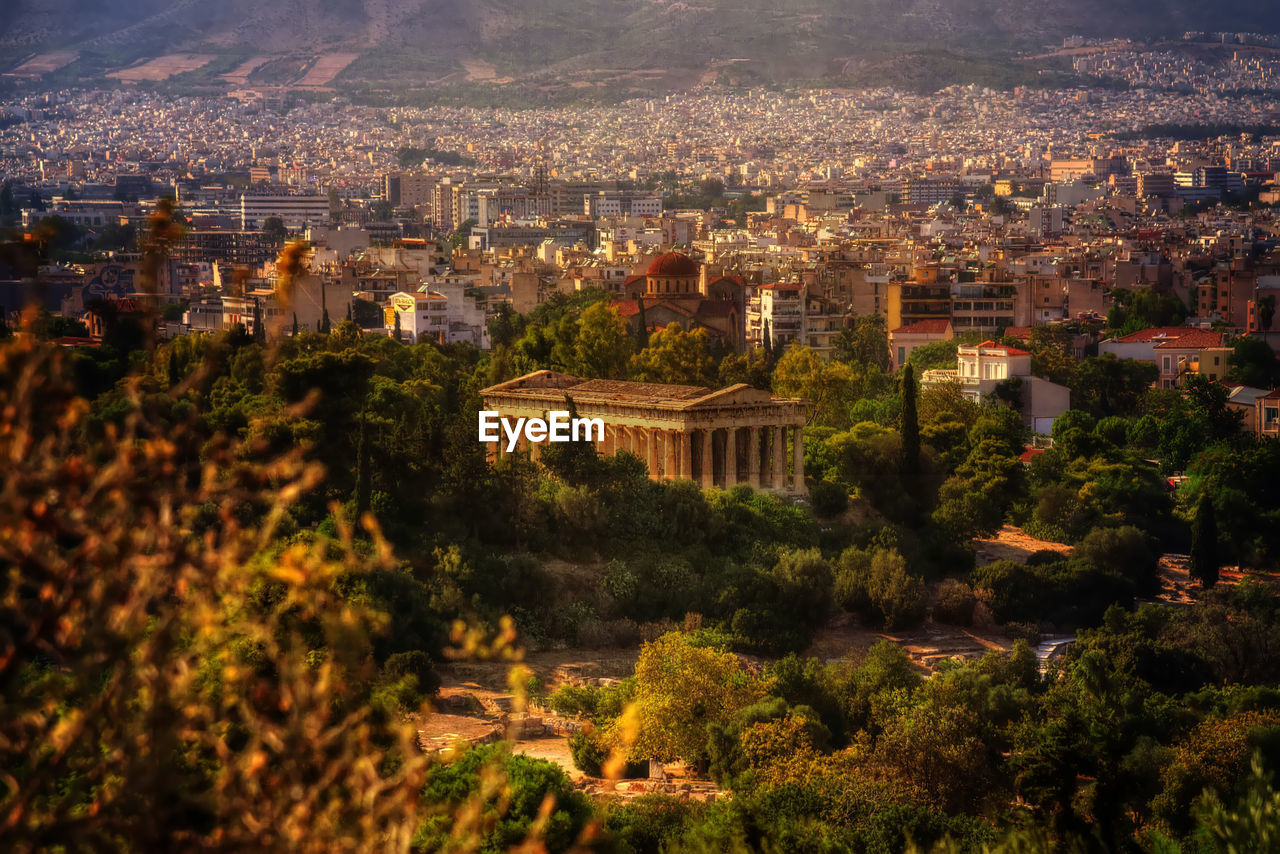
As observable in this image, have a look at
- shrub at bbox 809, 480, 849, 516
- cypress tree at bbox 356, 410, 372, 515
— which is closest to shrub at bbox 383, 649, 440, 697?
cypress tree at bbox 356, 410, 372, 515

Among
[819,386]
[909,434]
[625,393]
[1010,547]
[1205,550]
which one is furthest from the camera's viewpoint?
[819,386]

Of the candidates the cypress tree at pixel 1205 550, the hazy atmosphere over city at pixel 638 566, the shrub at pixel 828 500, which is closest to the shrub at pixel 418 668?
the hazy atmosphere over city at pixel 638 566

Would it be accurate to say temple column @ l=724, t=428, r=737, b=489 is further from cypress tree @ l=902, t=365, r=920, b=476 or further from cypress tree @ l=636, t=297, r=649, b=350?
cypress tree @ l=636, t=297, r=649, b=350

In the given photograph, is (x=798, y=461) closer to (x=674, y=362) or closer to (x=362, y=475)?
(x=674, y=362)

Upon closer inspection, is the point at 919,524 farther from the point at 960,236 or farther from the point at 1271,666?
the point at 960,236

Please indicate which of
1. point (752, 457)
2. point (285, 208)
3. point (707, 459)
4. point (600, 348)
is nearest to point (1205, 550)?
point (752, 457)

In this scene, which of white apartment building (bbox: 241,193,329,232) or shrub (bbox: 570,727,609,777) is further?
white apartment building (bbox: 241,193,329,232)

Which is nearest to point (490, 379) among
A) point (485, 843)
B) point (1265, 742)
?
point (1265, 742)
